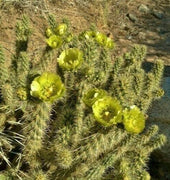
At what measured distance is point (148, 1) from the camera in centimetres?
670

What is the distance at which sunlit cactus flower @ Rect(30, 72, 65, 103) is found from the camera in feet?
7.52

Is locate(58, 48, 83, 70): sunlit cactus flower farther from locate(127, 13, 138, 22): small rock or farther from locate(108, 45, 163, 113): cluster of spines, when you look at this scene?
locate(127, 13, 138, 22): small rock

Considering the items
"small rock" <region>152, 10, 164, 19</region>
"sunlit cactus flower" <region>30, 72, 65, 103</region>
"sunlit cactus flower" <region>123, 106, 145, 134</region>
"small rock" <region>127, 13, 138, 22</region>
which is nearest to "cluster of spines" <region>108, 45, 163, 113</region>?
"sunlit cactus flower" <region>123, 106, 145, 134</region>

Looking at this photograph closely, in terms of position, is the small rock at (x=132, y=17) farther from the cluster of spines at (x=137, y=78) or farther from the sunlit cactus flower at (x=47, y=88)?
the sunlit cactus flower at (x=47, y=88)

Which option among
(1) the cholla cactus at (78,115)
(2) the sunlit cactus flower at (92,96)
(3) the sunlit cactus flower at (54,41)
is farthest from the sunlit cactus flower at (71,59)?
(2) the sunlit cactus flower at (92,96)

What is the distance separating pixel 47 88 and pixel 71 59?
0.41m

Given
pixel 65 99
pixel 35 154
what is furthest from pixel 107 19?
pixel 35 154

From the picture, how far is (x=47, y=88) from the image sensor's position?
231 centimetres

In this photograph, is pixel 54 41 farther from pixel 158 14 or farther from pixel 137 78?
pixel 158 14

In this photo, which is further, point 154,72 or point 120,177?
point 154,72

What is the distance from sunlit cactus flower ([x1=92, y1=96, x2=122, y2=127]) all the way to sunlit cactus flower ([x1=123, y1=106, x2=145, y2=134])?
0.06m

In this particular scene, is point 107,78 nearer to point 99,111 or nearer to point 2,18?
point 99,111

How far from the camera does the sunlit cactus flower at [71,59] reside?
255 centimetres

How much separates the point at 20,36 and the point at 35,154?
1.09 metres
